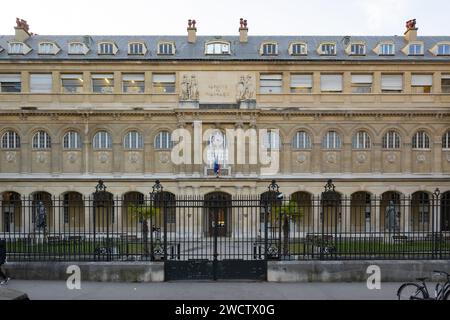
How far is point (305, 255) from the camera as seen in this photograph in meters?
14.7

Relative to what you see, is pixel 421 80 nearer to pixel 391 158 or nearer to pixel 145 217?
pixel 391 158

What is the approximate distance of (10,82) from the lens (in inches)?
1319

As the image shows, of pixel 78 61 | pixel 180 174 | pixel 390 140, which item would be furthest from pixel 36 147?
pixel 390 140

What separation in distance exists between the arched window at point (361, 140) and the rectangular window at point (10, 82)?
26.1m

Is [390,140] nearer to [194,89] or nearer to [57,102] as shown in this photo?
[194,89]

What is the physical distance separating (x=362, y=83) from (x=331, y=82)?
246cm

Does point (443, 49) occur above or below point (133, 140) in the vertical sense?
above

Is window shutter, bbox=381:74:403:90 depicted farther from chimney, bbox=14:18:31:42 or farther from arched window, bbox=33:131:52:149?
chimney, bbox=14:18:31:42

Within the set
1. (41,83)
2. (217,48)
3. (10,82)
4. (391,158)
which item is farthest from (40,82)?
A: (391,158)

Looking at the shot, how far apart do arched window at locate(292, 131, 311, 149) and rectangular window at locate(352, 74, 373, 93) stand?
17.3ft

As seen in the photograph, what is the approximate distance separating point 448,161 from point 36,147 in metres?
31.6

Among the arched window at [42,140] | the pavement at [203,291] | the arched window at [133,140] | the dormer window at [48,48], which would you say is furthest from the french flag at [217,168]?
the pavement at [203,291]

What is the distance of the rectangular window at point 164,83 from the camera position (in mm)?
33906

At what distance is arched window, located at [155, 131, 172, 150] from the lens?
33.3 meters
